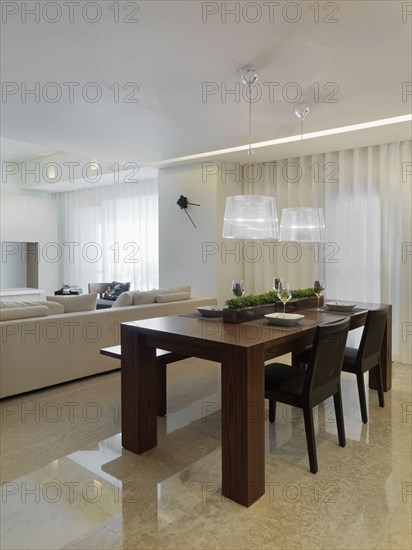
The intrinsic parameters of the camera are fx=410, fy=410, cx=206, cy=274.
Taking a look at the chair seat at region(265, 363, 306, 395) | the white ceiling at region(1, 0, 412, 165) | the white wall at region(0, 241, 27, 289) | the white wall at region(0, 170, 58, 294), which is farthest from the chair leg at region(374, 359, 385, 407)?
the white wall at region(0, 241, 27, 289)

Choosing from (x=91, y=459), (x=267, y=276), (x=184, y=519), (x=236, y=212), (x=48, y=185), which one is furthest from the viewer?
(x=48, y=185)

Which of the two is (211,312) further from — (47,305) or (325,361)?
(47,305)

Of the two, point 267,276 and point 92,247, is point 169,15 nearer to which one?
point 267,276

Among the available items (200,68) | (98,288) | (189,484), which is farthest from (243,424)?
(98,288)

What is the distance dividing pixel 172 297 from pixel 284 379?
97.4 inches

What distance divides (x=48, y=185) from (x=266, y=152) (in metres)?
4.80

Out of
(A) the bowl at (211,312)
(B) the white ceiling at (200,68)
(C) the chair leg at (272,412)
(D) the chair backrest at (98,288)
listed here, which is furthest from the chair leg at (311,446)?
(D) the chair backrest at (98,288)

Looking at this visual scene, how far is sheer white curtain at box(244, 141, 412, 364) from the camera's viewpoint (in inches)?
180

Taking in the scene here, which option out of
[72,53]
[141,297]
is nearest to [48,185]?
[141,297]

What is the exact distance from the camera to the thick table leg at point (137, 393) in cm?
258

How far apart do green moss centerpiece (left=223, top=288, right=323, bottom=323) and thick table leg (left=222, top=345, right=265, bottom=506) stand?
2.11 feet

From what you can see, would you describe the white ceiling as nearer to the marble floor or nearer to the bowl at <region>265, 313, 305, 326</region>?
the bowl at <region>265, 313, 305, 326</region>

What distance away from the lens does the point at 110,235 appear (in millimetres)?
7875

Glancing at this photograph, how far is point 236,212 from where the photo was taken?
291 cm
